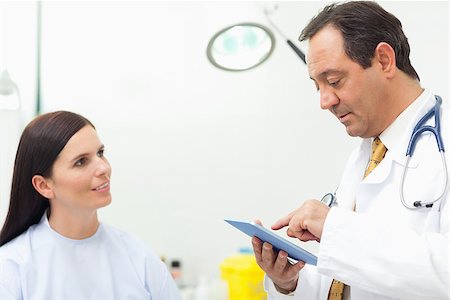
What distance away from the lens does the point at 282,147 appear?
2238 mm

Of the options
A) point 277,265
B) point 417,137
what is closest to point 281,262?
point 277,265

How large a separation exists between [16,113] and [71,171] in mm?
719

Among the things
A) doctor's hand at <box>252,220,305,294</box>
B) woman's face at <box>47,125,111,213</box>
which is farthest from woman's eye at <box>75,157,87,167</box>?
doctor's hand at <box>252,220,305,294</box>

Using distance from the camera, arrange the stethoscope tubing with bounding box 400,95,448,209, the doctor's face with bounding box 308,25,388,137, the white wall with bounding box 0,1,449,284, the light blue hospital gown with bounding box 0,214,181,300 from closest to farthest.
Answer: the stethoscope tubing with bounding box 400,95,448,209 < the doctor's face with bounding box 308,25,388,137 < the light blue hospital gown with bounding box 0,214,181,300 < the white wall with bounding box 0,1,449,284

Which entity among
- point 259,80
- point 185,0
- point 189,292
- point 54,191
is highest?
point 185,0

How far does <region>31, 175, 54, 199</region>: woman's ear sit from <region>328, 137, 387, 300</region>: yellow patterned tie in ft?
2.88

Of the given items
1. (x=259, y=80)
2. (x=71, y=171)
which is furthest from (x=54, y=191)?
(x=259, y=80)

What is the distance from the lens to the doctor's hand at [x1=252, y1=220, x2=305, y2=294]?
1.26 m

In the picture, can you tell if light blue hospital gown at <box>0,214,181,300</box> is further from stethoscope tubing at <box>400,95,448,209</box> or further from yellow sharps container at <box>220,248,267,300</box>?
stethoscope tubing at <box>400,95,448,209</box>

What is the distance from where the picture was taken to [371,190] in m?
1.22

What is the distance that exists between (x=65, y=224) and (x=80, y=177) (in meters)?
0.16

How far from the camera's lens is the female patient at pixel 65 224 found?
5.25ft

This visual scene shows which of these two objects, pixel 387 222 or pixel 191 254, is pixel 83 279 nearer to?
pixel 191 254

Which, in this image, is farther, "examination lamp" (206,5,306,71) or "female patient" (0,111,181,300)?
"examination lamp" (206,5,306,71)
